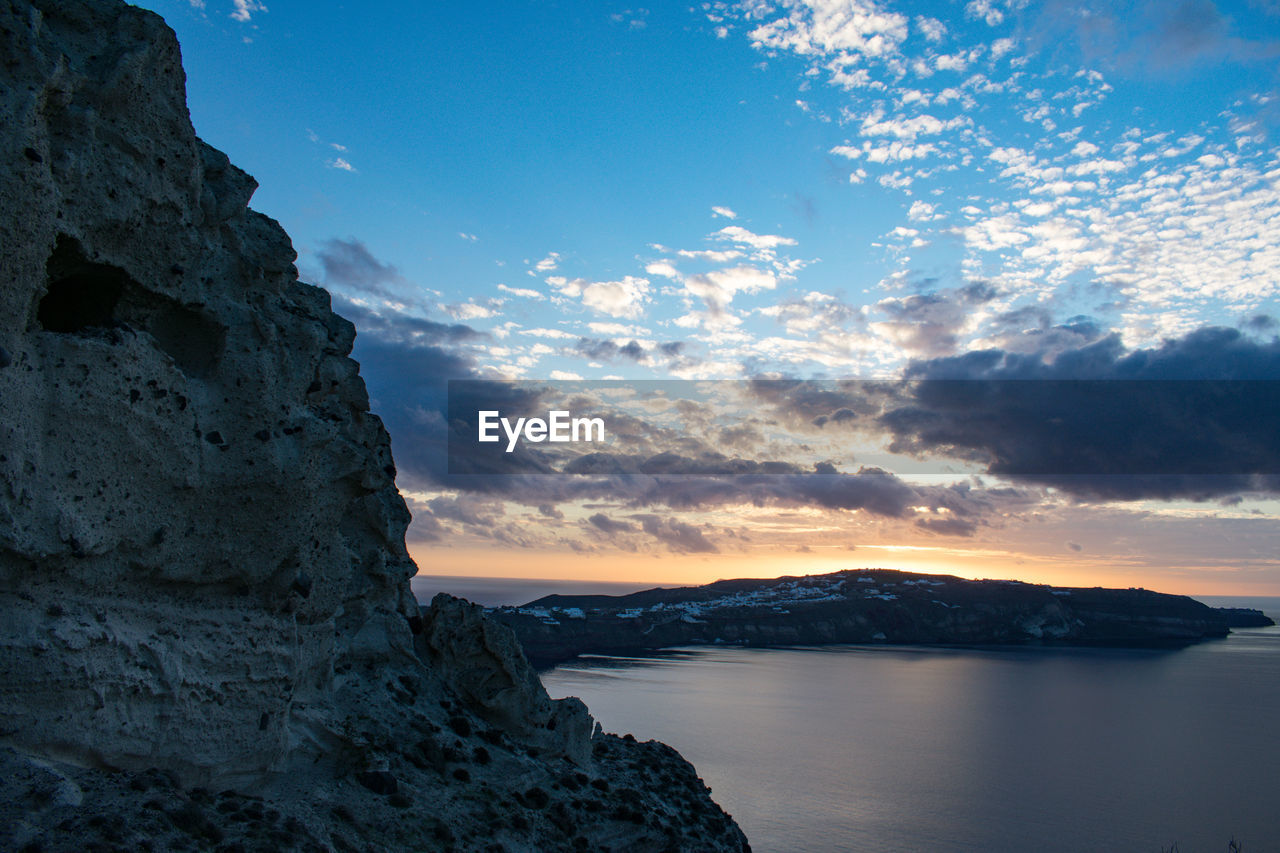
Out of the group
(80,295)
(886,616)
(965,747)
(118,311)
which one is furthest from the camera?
(886,616)

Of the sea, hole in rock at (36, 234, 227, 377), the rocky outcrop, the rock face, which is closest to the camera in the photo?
the rock face

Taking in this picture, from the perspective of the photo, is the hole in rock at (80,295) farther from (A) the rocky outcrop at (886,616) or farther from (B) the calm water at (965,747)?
(A) the rocky outcrop at (886,616)

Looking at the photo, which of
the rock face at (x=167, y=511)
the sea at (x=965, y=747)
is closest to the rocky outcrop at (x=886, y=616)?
the sea at (x=965, y=747)

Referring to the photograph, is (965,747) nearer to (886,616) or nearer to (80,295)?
(80,295)

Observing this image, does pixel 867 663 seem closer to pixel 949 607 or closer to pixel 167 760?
pixel 949 607

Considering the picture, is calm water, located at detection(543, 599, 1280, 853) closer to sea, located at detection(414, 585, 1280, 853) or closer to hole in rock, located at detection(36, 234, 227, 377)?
sea, located at detection(414, 585, 1280, 853)

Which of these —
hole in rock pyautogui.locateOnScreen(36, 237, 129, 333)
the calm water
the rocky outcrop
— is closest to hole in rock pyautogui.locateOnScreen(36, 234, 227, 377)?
hole in rock pyautogui.locateOnScreen(36, 237, 129, 333)

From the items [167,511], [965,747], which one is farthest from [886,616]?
[167,511]
